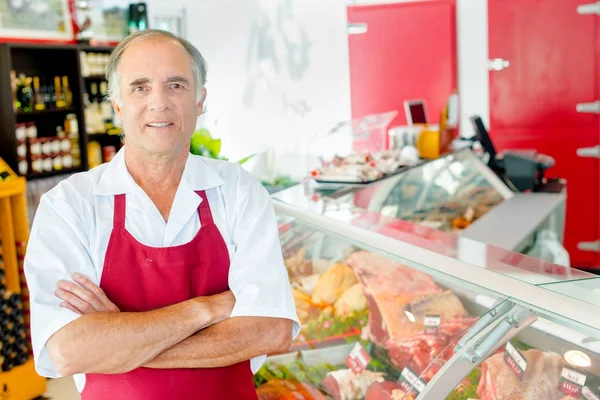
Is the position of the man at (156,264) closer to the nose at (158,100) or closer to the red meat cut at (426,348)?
the nose at (158,100)

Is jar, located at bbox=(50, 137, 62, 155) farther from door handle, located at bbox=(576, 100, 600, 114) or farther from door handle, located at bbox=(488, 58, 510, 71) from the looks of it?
door handle, located at bbox=(576, 100, 600, 114)

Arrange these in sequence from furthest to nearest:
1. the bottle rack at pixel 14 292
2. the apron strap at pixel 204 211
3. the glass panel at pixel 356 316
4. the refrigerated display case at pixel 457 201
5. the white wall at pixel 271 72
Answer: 1. the white wall at pixel 271 72
2. the bottle rack at pixel 14 292
3. the refrigerated display case at pixel 457 201
4. the glass panel at pixel 356 316
5. the apron strap at pixel 204 211

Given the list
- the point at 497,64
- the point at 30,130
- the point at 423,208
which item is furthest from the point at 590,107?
the point at 30,130

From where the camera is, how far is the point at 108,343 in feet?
4.90

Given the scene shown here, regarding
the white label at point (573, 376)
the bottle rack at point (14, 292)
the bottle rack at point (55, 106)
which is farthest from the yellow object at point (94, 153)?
the white label at point (573, 376)

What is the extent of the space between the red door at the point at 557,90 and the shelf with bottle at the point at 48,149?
3989mm

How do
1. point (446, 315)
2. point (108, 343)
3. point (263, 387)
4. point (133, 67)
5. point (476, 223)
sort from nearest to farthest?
point (108, 343)
point (133, 67)
point (446, 315)
point (263, 387)
point (476, 223)

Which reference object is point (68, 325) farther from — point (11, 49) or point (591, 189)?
point (591, 189)

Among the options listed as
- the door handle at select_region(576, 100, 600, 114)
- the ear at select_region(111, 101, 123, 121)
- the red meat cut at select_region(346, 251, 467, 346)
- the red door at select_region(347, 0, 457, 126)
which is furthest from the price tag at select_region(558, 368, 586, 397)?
the red door at select_region(347, 0, 457, 126)

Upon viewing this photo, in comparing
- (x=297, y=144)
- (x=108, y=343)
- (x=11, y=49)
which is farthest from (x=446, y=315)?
(x=297, y=144)

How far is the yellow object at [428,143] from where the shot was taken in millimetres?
4613

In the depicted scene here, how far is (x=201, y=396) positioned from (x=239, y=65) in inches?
252

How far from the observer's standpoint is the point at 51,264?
61.5 inches

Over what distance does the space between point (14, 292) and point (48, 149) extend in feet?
6.01
